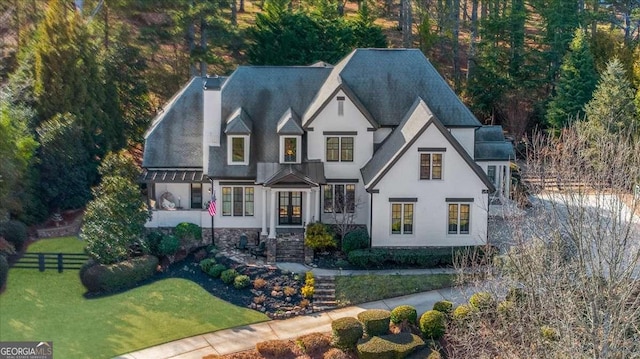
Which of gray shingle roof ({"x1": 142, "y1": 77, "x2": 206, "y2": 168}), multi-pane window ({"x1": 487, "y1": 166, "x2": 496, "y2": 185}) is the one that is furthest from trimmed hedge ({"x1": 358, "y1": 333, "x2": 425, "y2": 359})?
multi-pane window ({"x1": 487, "y1": 166, "x2": 496, "y2": 185})

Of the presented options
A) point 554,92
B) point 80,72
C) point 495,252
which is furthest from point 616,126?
point 80,72

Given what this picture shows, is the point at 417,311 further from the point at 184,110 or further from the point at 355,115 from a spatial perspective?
the point at 184,110

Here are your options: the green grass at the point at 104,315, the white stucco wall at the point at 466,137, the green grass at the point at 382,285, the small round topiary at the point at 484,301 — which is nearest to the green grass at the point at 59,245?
the green grass at the point at 104,315

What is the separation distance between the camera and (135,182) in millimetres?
37250

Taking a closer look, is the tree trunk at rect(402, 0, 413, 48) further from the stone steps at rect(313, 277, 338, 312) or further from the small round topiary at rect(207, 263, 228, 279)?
the small round topiary at rect(207, 263, 228, 279)

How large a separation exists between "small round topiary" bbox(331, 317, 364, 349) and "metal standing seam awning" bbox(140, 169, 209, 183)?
12263 mm

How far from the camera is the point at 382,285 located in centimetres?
3331

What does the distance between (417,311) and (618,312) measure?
1110 cm

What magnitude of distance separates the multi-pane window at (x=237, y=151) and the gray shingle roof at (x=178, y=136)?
93.1 inches

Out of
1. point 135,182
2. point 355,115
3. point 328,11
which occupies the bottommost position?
point 135,182

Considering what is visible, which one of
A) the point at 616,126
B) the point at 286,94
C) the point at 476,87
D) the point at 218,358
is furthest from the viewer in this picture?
the point at 476,87

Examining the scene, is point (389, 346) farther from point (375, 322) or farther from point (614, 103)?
point (614, 103)

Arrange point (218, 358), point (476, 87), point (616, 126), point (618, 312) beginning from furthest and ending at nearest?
1. point (476, 87)
2. point (616, 126)
3. point (218, 358)
4. point (618, 312)

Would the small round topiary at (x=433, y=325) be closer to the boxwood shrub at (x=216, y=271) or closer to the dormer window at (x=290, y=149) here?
the boxwood shrub at (x=216, y=271)
